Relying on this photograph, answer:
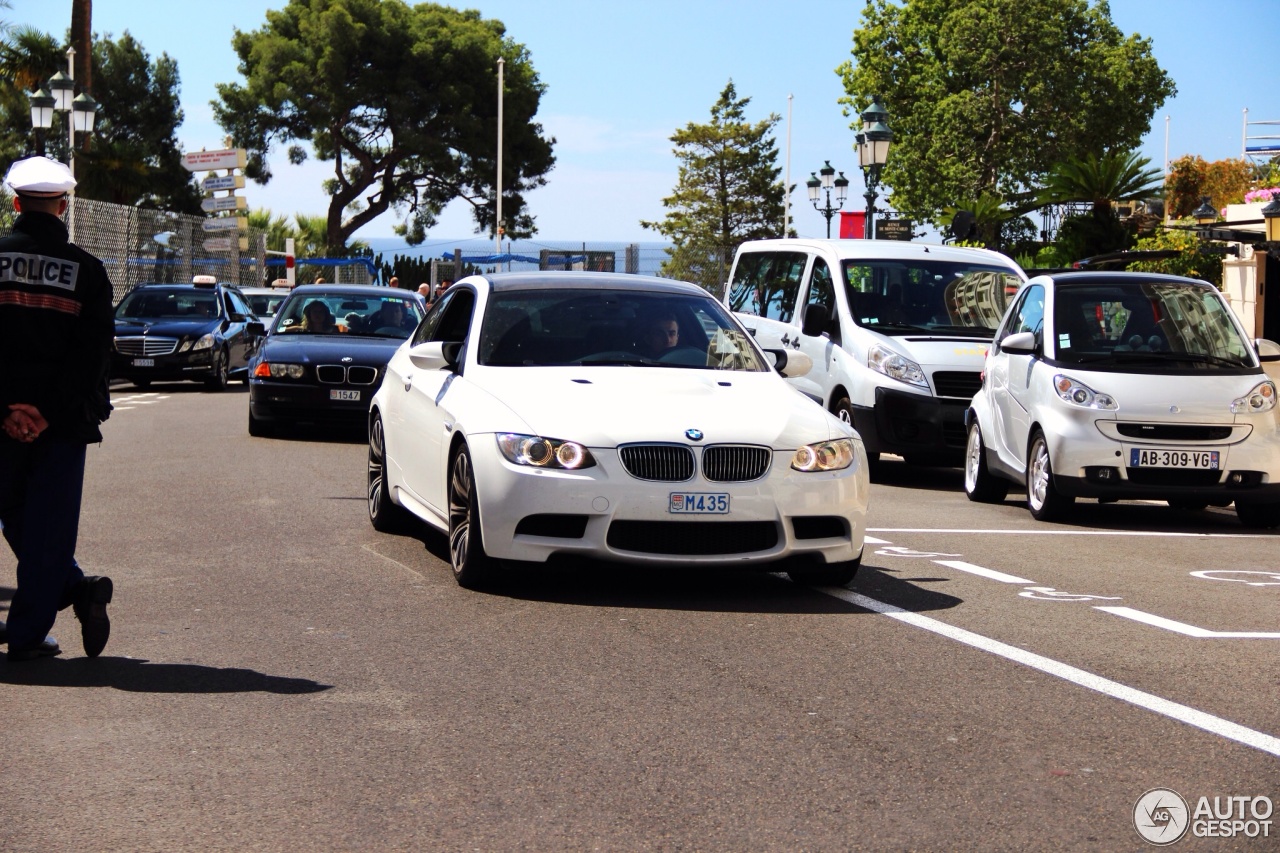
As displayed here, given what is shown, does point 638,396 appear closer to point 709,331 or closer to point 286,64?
point 709,331

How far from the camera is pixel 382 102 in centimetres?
7075

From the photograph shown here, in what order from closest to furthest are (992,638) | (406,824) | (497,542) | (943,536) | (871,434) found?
(406,824) < (992,638) < (497,542) < (943,536) < (871,434)

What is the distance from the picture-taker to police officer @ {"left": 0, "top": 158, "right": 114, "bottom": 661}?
21.3 ft

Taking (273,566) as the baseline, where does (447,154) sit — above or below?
above

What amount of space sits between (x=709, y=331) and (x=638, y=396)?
130 cm

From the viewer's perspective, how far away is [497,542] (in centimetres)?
829

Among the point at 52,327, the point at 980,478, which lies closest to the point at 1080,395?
the point at 980,478

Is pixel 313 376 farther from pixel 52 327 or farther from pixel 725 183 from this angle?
pixel 725 183

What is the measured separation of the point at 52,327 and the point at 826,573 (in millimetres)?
3879

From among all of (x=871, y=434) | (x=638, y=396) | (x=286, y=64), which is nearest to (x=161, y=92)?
(x=286, y=64)

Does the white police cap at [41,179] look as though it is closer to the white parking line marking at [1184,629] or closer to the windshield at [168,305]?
the white parking line marking at [1184,629]

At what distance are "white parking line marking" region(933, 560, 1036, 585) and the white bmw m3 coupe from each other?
107 cm

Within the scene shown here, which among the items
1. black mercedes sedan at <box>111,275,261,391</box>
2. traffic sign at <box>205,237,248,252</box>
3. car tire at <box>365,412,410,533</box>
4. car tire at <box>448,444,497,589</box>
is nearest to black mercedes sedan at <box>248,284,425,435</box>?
car tire at <box>365,412,410,533</box>

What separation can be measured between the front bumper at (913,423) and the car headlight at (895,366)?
0.15m
